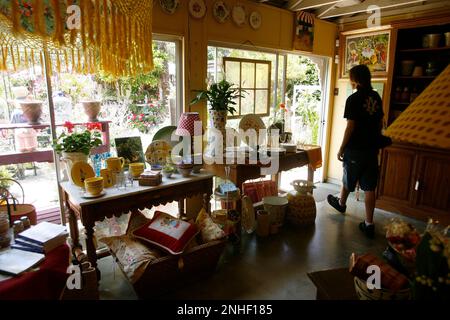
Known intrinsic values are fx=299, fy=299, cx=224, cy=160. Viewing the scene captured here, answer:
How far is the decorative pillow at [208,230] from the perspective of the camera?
2.17 metres

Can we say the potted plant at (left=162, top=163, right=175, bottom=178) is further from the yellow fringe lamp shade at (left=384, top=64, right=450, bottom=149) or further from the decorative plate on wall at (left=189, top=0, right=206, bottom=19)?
the yellow fringe lamp shade at (left=384, top=64, right=450, bottom=149)

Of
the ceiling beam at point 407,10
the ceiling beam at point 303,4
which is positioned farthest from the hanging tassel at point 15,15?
the ceiling beam at point 407,10

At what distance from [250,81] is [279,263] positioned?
201cm

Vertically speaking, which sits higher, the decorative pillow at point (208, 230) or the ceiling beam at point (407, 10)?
the ceiling beam at point (407, 10)

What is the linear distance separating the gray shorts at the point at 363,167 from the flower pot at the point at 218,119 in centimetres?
129

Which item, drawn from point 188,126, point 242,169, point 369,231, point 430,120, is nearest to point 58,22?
point 430,120

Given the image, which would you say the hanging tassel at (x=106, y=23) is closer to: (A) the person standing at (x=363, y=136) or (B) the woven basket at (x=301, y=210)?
(A) the person standing at (x=363, y=136)

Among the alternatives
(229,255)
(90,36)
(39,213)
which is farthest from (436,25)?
(39,213)

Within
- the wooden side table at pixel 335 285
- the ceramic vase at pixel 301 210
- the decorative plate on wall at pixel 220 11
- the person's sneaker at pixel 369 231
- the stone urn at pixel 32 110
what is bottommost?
the person's sneaker at pixel 369 231

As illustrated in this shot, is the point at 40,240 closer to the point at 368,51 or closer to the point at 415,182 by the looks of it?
the point at 415,182

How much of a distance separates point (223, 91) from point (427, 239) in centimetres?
202

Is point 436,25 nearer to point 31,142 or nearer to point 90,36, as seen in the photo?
point 90,36

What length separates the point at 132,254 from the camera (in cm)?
194

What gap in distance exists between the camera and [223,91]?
2648 mm
